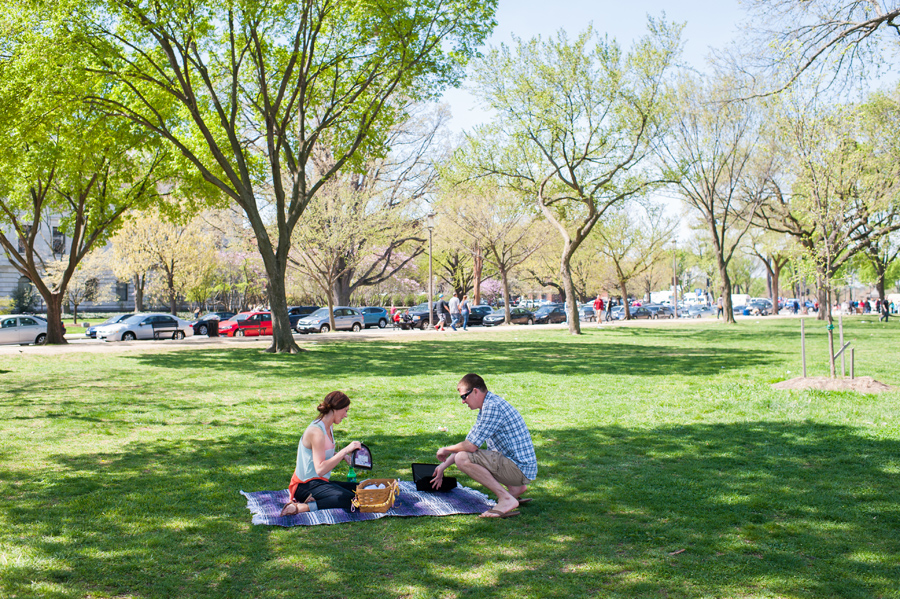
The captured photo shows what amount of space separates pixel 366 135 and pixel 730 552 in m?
20.4

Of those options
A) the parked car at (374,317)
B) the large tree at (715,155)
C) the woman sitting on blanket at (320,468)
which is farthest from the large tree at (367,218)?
the woman sitting on blanket at (320,468)

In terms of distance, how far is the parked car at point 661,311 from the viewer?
63194 millimetres

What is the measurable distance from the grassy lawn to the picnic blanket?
5.2 inches

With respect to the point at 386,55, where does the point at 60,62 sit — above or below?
below

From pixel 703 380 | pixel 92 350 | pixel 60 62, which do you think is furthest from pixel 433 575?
pixel 92 350

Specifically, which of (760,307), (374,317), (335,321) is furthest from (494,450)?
(760,307)

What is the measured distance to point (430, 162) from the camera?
4131 cm

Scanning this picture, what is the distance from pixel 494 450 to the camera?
18.9ft

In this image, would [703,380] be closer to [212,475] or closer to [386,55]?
[212,475]

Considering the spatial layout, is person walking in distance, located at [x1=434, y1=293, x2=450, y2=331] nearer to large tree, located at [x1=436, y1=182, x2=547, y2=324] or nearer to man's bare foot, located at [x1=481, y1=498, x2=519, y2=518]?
large tree, located at [x1=436, y1=182, x2=547, y2=324]

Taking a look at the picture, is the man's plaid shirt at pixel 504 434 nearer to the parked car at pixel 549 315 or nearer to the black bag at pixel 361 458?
the black bag at pixel 361 458

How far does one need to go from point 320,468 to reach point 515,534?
1.67m

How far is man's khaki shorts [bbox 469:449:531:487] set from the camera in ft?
18.5

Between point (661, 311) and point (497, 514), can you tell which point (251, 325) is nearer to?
point (497, 514)
